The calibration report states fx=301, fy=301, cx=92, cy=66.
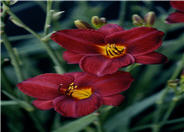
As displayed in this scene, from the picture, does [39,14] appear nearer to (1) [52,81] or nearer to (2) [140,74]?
(2) [140,74]

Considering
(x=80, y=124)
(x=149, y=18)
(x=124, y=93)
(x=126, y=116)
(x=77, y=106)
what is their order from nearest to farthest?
(x=77, y=106) → (x=149, y=18) → (x=80, y=124) → (x=126, y=116) → (x=124, y=93)

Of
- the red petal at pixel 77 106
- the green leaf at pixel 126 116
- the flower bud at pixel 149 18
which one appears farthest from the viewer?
the green leaf at pixel 126 116

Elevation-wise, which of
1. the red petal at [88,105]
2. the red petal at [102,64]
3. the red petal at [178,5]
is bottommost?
the red petal at [88,105]

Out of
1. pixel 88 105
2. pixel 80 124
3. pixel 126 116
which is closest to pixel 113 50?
pixel 88 105

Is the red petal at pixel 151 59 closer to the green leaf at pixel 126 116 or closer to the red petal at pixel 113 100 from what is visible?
the red petal at pixel 113 100

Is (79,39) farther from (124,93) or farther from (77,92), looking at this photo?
(124,93)

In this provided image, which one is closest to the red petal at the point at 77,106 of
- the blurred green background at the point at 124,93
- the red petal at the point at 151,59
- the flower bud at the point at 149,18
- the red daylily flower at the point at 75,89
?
the red daylily flower at the point at 75,89

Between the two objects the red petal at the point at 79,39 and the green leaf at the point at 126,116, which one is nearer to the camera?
the red petal at the point at 79,39

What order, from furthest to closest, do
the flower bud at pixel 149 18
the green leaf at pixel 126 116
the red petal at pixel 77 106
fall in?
the green leaf at pixel 126 116, the flower bud at pixel 149 18, the red petal at pixel 77 106
